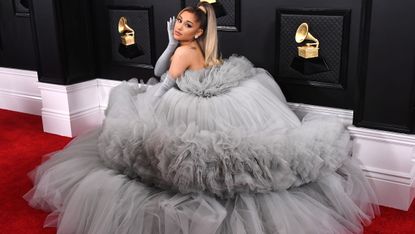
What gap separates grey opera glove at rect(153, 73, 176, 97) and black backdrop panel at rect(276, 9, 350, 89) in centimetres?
71

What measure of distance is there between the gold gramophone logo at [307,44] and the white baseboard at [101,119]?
0.32m

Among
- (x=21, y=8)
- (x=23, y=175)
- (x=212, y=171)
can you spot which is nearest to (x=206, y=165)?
(x=212, y=171)

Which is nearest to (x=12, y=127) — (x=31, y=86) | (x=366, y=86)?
(x=31, y=86)

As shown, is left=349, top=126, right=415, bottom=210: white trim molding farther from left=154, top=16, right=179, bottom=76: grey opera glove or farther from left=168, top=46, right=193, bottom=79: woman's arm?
left=154, top=16, right=179, bottom=76: grey opera glove

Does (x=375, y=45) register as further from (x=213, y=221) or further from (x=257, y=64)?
(x=213, y=221)

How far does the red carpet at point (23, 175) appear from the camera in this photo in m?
2.12

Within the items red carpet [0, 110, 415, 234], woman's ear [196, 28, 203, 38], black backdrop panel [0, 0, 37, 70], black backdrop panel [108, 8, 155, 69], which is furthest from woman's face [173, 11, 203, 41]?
black backdrop panel [0, 0, 37, 70]

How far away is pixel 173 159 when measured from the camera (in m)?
1.92

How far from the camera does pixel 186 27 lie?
7.36ft

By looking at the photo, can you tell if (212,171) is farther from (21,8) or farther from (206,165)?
(21,8)

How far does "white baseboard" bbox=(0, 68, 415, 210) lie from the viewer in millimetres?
2229

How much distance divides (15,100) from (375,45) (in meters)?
3.08

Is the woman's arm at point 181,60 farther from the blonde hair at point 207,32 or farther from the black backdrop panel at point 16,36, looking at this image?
the black backdrop panel at point 16,36

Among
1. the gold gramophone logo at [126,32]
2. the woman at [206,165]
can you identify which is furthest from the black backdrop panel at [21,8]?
the woman at [206,165]
